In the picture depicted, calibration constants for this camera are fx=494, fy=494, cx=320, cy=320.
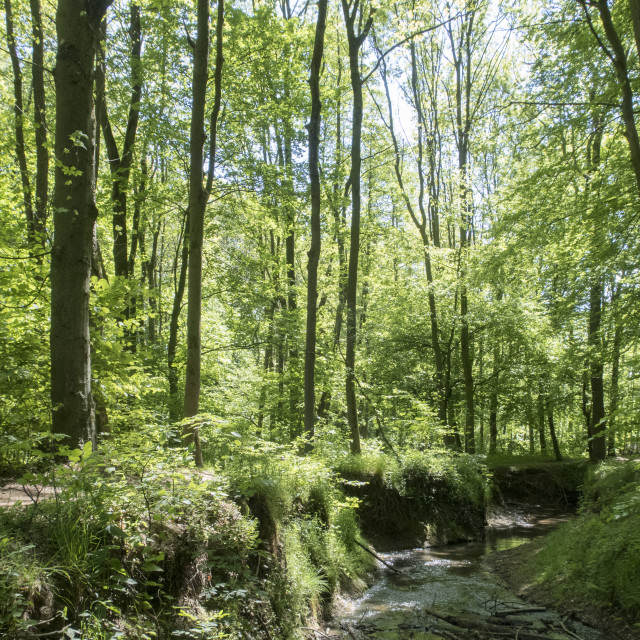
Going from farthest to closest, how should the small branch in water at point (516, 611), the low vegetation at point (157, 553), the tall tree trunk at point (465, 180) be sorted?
the tall tree trunk at point (465, 180) → the small branch in water at point (516, 611) → the low vegetation at point (157, 553)

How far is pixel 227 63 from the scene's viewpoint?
459 inches

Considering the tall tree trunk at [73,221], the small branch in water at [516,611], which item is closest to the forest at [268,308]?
the tall tree trunk at [73,221]

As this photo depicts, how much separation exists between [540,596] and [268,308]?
9544 millimetres

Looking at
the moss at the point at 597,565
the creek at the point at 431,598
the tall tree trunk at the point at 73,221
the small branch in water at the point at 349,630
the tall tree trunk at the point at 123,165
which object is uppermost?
the tall tree trunk at the point at 123,165

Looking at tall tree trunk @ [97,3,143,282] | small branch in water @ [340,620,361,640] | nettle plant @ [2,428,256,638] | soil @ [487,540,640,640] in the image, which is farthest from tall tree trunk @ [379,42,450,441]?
nettle plant @ [2,428,256,638]

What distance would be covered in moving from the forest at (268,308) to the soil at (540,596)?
180mm

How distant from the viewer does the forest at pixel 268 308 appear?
4.16 meters

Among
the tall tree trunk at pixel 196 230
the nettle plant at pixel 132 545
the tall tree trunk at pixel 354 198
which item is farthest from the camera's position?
the tall tree trunk at pixel 354 198

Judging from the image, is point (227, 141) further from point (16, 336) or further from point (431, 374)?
point (431, 374)

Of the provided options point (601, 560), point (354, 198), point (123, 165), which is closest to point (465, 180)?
point (354, 198)

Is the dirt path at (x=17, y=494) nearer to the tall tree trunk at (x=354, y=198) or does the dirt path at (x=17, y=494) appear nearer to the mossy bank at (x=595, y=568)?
the mossy bank at (x=595, y=568)

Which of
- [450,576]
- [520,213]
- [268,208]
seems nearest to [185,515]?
[450,576]

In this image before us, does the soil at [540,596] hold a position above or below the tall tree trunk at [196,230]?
below

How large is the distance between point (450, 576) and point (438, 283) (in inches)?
406
